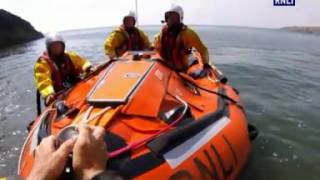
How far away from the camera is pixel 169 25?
7.10 meters

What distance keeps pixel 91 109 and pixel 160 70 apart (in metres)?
1.38

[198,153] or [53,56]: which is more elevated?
[53,56]

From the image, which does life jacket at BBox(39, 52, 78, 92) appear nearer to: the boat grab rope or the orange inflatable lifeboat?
the orange inflatable lifeboat

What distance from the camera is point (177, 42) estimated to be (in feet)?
23.7

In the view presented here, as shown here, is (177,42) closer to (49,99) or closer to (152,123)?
(49,99)

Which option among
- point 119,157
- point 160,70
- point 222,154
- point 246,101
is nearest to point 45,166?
point 119,157

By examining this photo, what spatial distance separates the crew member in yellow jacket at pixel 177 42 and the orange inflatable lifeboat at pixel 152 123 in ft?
6.22

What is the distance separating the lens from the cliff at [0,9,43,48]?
33812 millimetres

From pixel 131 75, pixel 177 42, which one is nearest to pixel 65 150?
pixel 131 75

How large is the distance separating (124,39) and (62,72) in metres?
2.34

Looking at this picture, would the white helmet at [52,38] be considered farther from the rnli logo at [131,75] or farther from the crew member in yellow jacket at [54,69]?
the rnli logo at [131,75]

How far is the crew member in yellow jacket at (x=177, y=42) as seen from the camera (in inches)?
279

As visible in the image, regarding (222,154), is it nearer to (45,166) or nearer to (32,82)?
(45,166)

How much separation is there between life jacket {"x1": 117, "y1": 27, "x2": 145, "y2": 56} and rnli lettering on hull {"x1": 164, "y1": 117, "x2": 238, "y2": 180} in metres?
4.06
